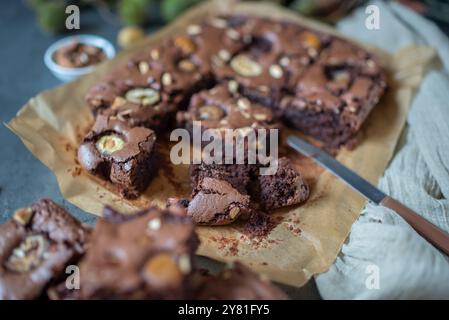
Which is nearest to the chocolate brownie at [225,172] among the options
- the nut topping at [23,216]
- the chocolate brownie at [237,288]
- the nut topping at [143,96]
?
the nut topping at [143,96]

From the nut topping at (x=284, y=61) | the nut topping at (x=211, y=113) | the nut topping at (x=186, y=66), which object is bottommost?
the nut topping at (x=211, y=113)

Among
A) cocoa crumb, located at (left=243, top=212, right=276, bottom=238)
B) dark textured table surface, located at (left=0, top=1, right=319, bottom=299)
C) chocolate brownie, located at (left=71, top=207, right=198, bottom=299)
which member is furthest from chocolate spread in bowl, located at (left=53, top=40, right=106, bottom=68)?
chocolate brownie, located at (left=71, top=207, right=198, bottom=299)

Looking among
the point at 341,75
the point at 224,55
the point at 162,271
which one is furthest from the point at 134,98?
the point at 162,271

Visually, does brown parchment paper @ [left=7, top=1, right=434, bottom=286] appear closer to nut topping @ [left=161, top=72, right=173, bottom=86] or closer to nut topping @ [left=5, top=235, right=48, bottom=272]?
nut topping @ [left=161, top=72, right=173, bottom=86]

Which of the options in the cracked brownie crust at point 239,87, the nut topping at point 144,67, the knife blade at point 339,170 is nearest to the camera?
the knife blade at point 339,170

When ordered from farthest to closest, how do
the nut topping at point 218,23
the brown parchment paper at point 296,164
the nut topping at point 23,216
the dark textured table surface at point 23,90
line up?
the nut topping at point 218,23
the dark textured table surface at point 23,90
the brown parchment paper at point 296,164
the nut topping at point 23,216

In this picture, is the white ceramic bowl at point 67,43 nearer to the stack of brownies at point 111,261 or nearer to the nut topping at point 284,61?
the nut topping at point 284,61

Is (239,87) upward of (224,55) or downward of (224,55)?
downward

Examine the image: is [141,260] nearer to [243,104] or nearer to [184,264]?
[184,264]
